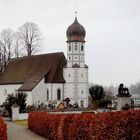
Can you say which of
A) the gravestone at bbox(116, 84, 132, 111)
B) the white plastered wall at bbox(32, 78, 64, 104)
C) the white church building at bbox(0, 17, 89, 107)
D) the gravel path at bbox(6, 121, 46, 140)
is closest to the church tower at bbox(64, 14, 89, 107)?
the white church building at bbox(0, 17, 89, 107)

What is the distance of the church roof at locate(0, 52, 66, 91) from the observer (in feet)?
218

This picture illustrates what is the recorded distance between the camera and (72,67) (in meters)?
65.6

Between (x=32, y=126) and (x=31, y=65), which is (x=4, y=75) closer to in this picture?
(x=31, y=65)

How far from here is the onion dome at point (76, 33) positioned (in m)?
65.1

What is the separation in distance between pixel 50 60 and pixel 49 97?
22.9 feet

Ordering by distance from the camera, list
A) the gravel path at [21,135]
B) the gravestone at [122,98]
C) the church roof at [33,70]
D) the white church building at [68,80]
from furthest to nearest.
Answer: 1. the church roof at [33,70]
2. the white church building at [68,80]
3. the gravestone at [122,98]
4. the gravel path at [21,135]

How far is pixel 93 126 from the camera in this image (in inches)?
654

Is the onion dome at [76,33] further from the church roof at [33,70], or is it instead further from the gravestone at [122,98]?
the gravestone at [122,98]

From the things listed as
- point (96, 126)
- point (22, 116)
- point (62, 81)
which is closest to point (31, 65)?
point (62, 81)

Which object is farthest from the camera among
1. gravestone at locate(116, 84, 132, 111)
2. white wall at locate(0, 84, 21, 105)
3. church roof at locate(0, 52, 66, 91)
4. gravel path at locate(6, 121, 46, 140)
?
white wall at locate(0, 84, 21, 105)

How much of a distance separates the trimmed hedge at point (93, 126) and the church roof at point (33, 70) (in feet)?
126

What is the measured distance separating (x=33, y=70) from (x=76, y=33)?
1092 centimetres

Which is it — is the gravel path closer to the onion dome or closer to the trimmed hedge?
the trimmed hedge

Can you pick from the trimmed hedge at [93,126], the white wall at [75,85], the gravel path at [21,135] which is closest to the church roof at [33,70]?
the white wall at [75,85]
